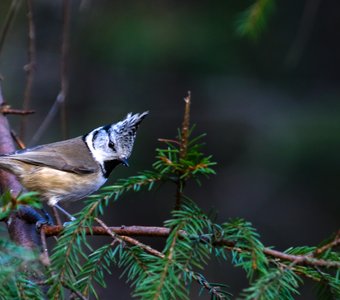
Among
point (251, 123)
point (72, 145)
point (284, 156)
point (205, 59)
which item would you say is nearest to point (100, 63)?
point (205, 59)

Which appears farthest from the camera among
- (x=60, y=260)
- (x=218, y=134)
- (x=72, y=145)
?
(x=218, y=134)

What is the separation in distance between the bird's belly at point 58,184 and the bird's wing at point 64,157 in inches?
1.2

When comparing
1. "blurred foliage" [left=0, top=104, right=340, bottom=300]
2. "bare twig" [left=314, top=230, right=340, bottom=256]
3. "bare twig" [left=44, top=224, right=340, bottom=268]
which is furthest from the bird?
"bare twig" [left=314, top=230, right=340, bottom=256]

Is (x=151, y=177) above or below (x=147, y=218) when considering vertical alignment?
above

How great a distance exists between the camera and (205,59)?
22.2ft

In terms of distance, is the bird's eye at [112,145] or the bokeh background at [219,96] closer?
the bird's eye at [112,145]

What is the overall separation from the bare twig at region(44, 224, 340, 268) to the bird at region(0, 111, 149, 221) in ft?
3.28

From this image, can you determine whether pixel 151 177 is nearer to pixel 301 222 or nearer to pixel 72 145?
pixel 72 145

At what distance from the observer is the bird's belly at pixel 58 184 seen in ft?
11.0

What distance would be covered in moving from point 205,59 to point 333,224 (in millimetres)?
2115

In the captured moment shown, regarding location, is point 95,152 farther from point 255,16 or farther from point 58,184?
point 255,16

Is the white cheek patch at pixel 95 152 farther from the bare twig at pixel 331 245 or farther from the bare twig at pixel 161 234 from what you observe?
the bare twig at pixel 331 245

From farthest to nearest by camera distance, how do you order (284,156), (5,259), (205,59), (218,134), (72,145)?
1. (218,134)
2. (205,59)
3. (284,156)
4. (72,145)
5. (5,259)

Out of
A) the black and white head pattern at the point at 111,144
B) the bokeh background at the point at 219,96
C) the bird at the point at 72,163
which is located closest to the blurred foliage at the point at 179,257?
the bird at the point at 72,163
